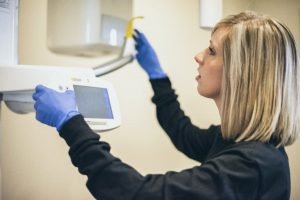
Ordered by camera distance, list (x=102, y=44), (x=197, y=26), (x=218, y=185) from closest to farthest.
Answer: (x=218, y=185)
(x=102, y=44)
(x=197, y=26)

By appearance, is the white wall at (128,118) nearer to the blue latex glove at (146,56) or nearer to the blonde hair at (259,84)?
the blue latex glove at (146,56)

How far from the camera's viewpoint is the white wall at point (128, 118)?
53.9 inches

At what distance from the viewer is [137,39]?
1500 mm

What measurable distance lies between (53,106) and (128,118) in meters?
0.71

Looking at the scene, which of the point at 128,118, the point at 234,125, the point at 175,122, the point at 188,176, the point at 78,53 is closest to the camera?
the point at 188,176

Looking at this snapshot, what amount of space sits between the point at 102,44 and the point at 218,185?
56cm

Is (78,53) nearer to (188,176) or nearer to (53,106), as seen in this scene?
(53,106)

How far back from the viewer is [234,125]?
100cm

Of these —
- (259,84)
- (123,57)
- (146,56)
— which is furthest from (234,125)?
(146,56)

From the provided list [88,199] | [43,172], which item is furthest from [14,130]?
[88,199]

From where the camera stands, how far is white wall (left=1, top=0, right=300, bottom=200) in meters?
1.37

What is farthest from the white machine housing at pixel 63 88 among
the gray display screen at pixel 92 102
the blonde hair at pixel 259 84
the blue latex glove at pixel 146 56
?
the blue latex glove at pixel 146 56

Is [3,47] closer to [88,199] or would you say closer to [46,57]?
[46,57]

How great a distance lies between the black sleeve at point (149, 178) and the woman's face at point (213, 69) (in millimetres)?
261
